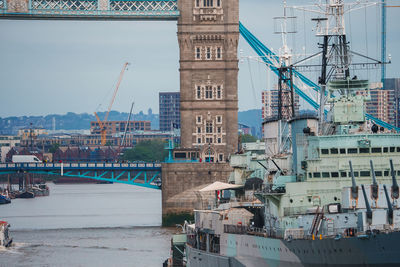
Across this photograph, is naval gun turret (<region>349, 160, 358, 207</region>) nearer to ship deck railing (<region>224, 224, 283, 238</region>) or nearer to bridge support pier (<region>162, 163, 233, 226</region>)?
ship deck railing (<region>224, 224, 283, 238</region>)

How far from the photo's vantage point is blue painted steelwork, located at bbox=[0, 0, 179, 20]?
380ft

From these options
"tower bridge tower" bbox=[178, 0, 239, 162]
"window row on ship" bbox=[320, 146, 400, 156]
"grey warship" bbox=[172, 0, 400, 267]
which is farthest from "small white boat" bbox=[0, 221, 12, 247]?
"window row on ship" bbox=[320, 146, 400, 156]

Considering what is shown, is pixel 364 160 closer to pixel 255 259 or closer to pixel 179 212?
pixel 255 259

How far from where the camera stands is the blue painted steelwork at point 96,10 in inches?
4564

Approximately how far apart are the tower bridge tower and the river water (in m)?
12.2

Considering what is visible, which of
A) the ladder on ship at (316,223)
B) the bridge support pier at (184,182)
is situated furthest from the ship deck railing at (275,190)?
the bridge support pier at (184,182)

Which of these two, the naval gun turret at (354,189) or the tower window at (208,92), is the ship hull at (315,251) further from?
the tower window at (208,92)

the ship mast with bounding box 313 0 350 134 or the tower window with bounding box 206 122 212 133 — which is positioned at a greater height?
the ship mast with bounding box 313 0 350 134

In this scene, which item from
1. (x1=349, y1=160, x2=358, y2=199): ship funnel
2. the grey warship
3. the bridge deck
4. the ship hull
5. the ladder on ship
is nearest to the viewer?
the ship hull

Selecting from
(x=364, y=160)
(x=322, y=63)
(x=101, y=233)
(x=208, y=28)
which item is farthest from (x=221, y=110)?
(x=364, y=160)

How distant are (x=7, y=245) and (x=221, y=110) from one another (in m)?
34.7

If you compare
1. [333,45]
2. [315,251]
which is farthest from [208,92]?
[315,251]

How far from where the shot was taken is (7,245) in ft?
296

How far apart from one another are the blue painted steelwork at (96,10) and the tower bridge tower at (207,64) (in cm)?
209
